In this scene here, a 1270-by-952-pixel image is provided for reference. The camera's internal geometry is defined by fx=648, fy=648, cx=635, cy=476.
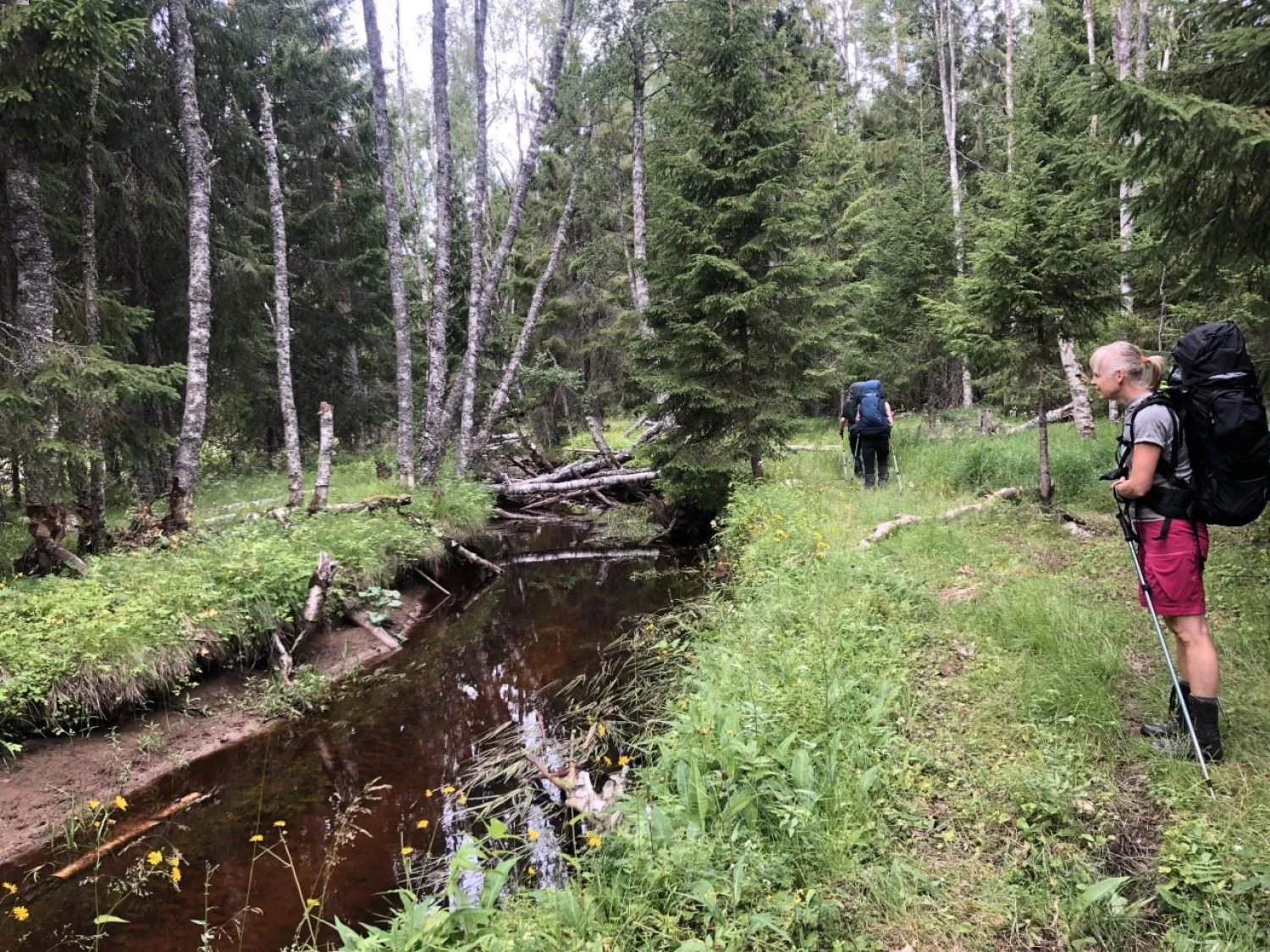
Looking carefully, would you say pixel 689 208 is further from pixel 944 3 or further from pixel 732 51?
pixel 944 3

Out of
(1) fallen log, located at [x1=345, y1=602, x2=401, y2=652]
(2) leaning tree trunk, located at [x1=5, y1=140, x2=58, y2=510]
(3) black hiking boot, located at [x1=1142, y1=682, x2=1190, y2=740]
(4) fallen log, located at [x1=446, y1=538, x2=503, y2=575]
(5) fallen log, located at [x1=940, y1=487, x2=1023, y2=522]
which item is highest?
(2) leaning tree trunk, located at [x1=5, y1=140, x2=58, y2=510]

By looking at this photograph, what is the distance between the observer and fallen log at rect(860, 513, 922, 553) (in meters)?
7.52

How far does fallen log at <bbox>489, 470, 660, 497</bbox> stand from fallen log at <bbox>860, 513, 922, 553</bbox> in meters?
7.14

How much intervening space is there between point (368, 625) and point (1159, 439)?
322 inches

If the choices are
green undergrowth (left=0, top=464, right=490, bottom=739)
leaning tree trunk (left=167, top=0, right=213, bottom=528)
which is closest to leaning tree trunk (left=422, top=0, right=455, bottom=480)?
leaning tree trunk (left=167, top=0, right=213, bottom=528)

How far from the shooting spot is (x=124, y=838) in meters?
4.54

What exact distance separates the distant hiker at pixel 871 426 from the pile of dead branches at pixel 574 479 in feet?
14.9

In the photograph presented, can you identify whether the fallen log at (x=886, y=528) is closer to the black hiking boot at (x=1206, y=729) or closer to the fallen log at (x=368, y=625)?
the black hiking boot at (x=1206, y=729)

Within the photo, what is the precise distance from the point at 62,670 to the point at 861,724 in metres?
6.18

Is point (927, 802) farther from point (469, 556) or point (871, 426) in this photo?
point (469, 556)

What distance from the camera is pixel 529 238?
26828 mm

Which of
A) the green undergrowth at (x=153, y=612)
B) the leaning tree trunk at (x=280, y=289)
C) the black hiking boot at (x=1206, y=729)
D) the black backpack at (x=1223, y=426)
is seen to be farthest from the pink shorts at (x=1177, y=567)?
the leaning tree trunk at (x=280, y=289)

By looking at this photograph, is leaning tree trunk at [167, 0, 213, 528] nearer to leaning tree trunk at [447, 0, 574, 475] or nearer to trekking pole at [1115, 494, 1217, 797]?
leaning tree trunk at [447, 0, 574, 475]

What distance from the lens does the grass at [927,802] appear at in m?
2.55
